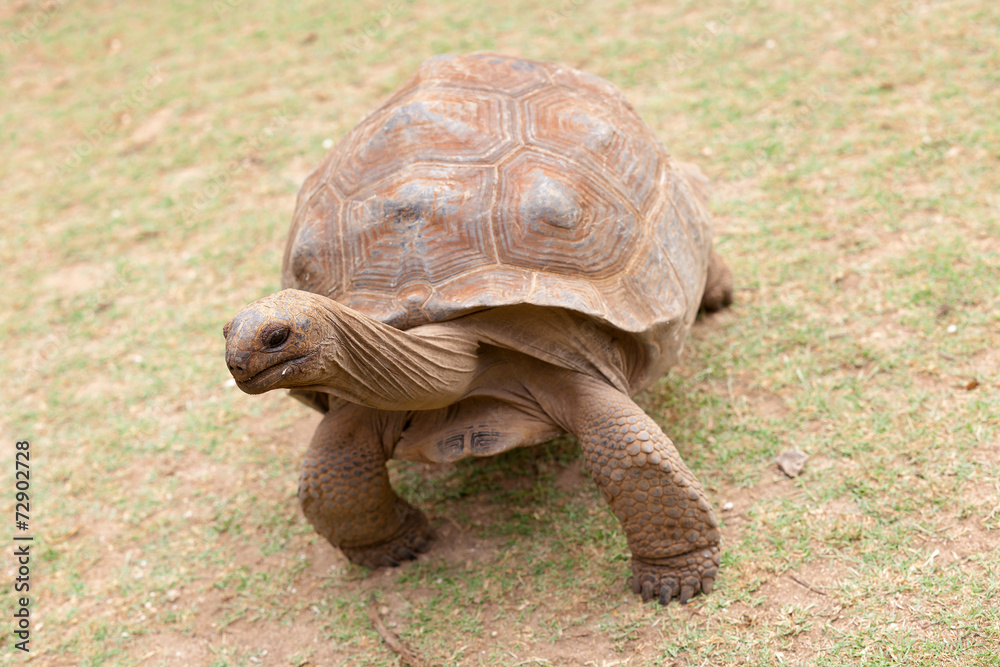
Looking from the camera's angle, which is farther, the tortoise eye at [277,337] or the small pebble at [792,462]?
the small pebble at [792,462]

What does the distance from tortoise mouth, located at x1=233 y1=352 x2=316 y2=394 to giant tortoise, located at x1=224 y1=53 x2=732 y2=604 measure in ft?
0.60

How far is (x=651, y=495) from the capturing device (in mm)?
2711

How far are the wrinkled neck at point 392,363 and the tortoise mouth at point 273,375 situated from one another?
0.25 ft

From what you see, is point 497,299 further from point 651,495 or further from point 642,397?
point 642,397

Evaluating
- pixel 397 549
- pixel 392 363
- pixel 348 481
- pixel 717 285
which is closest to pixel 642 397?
pixel 717 285

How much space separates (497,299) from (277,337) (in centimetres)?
71

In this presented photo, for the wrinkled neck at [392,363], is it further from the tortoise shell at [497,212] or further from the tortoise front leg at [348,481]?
the tortoise front leg at [348,481]

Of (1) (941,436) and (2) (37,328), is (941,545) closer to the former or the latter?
(1) (941,436)

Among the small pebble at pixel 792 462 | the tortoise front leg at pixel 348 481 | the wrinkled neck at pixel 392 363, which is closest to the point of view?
the wrinkled neck at pixel 392 363

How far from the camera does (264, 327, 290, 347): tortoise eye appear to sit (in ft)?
6.96

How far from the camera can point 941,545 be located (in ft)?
8.89

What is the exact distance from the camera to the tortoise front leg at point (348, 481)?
9.67ft

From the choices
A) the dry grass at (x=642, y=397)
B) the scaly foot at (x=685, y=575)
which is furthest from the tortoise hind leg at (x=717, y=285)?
the scaly foot at (x=685, y=575)

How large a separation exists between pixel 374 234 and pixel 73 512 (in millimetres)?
2025
